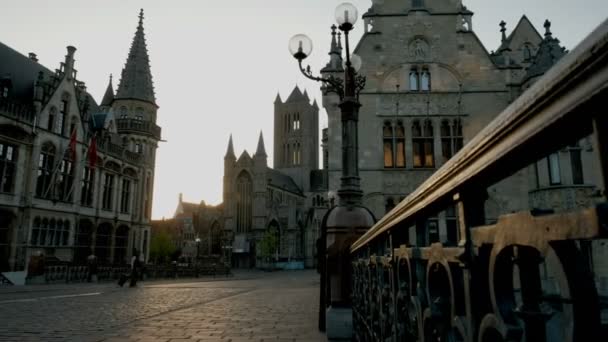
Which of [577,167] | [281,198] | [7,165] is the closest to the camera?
[577,167]

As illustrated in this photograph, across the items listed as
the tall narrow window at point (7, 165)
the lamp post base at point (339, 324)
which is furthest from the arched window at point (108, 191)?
the lamp post base at point (339, 324)

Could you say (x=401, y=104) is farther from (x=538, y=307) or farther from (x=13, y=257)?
(x=13, y=257)

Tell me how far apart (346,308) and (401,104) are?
1451 centimetres

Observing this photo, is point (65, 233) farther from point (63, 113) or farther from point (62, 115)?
point (63, 113)

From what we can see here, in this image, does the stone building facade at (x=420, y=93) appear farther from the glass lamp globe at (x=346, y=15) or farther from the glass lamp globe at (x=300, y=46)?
the glass lamp globe at (x=346, y=15)

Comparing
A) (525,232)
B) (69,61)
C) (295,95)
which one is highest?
(295,95)

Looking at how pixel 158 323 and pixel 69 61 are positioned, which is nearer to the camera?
pixel 158 323

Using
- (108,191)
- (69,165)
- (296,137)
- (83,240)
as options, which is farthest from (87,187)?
(296,137)

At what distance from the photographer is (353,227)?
6059 mm

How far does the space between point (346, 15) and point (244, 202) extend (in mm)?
68071

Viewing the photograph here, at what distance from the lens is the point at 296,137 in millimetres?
88938

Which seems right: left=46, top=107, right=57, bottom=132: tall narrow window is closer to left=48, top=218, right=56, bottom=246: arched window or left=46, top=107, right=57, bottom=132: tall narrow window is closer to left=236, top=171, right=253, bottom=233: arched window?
left=48, top=218, right=56, bottom=246: arched window

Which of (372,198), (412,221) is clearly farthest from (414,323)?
(372,198)

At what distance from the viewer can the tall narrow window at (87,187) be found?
30891 millimetres
